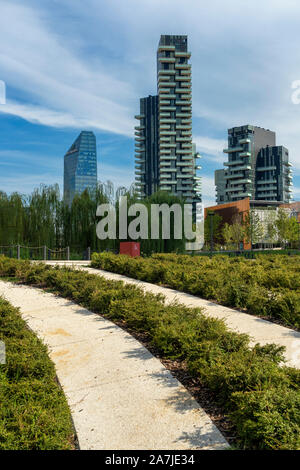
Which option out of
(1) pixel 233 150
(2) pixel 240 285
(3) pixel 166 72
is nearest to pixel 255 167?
(1) pixel 233 150

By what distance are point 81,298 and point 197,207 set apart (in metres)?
100

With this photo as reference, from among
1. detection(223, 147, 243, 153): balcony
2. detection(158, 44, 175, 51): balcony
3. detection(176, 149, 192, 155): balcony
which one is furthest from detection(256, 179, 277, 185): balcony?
detection(158, 44, 175, 51): balcony

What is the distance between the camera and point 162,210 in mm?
21750

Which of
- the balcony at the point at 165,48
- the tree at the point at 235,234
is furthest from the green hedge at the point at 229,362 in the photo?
the balcony at the point at 165,48

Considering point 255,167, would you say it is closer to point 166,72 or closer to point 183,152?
point 183,152

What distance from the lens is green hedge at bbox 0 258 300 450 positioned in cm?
252

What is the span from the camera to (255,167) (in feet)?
347

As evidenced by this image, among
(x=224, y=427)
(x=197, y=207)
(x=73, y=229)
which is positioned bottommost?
(x=224, y=427)

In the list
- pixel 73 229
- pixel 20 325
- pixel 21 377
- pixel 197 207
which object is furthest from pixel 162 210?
pixel 197 207

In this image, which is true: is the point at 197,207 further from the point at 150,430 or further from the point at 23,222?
the point at 150,430

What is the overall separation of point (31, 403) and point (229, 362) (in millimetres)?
1803

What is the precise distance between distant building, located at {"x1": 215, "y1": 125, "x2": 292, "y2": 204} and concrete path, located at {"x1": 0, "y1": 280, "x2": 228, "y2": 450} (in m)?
101

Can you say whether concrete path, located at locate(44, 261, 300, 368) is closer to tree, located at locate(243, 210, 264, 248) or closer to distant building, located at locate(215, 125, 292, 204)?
tree, located at locate(243, 210, 264, 248)

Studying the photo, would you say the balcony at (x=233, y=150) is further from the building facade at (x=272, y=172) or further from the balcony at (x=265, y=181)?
the balcony at (x=265, y=181)
